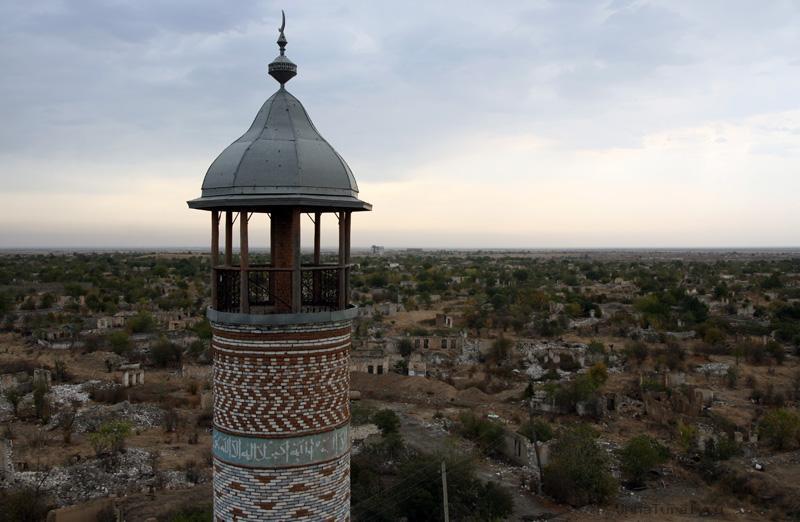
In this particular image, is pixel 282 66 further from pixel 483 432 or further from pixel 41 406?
pixel 41 406

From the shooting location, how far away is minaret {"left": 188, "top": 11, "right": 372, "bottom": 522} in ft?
19.9

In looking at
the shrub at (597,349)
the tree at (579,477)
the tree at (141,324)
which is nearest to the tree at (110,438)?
the tree at (579,477)

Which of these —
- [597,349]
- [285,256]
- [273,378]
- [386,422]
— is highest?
[285,256]

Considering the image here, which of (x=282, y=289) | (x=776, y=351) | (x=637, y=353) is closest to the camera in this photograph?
(x=282, y=289)

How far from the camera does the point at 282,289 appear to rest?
715 centimetres

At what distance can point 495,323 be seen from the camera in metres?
43.9

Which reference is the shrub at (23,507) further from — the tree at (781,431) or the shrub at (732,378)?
the shrub at (732,378)

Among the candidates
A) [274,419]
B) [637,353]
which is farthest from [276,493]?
[637,353]

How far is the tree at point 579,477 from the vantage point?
16484 millimetres

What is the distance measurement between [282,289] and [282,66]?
97.8 inches

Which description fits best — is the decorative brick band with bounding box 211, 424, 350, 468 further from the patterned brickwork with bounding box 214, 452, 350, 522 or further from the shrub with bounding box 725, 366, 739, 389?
the shrub with bounding box 725, 366, 739, 389

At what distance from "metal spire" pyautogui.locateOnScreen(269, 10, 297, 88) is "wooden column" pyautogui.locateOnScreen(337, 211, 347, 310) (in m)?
1.60

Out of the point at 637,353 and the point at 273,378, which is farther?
the point at 637,353

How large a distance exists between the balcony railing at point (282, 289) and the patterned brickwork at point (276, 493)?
5.32ft
